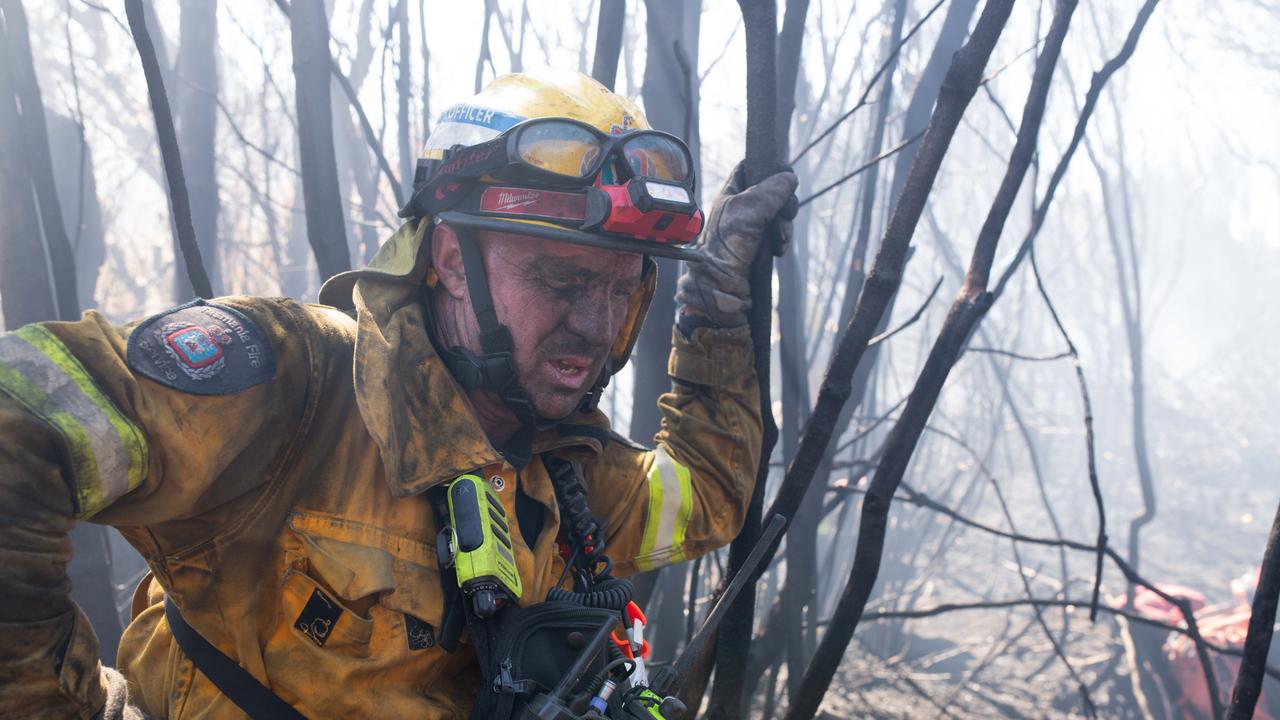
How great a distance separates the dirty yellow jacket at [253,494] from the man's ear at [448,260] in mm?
78

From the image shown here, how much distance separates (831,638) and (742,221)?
3.69ft

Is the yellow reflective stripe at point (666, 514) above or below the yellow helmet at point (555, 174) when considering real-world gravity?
below

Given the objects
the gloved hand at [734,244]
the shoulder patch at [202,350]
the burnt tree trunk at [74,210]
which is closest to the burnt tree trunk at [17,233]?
the shoulder patch at [202,350]

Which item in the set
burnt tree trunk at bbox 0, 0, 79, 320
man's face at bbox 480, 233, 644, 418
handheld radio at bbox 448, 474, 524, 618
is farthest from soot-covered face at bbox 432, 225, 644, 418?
burnt tree trunk at bbox 0, 0, 79, 320

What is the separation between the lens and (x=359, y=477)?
179 centimetres

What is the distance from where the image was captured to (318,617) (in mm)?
1701

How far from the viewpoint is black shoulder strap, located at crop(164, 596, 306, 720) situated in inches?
67.7

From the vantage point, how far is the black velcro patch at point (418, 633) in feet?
5.73

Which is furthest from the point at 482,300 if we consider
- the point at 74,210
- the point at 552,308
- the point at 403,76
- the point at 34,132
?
the point at 74,210

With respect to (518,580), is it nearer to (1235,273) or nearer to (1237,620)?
(1237,620)

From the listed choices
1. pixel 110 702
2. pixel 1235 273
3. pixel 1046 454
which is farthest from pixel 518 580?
pixel 1235 273

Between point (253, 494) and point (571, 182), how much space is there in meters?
0.89

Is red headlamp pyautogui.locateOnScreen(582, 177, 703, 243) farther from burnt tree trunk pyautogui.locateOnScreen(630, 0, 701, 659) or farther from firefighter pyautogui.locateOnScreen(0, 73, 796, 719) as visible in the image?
burnt tree trunk pyautogui.locateOnScreen(630, 0, 701, 659)

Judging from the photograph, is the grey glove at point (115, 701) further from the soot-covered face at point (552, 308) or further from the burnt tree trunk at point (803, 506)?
the burnt tree trunk at point (803, 506)
